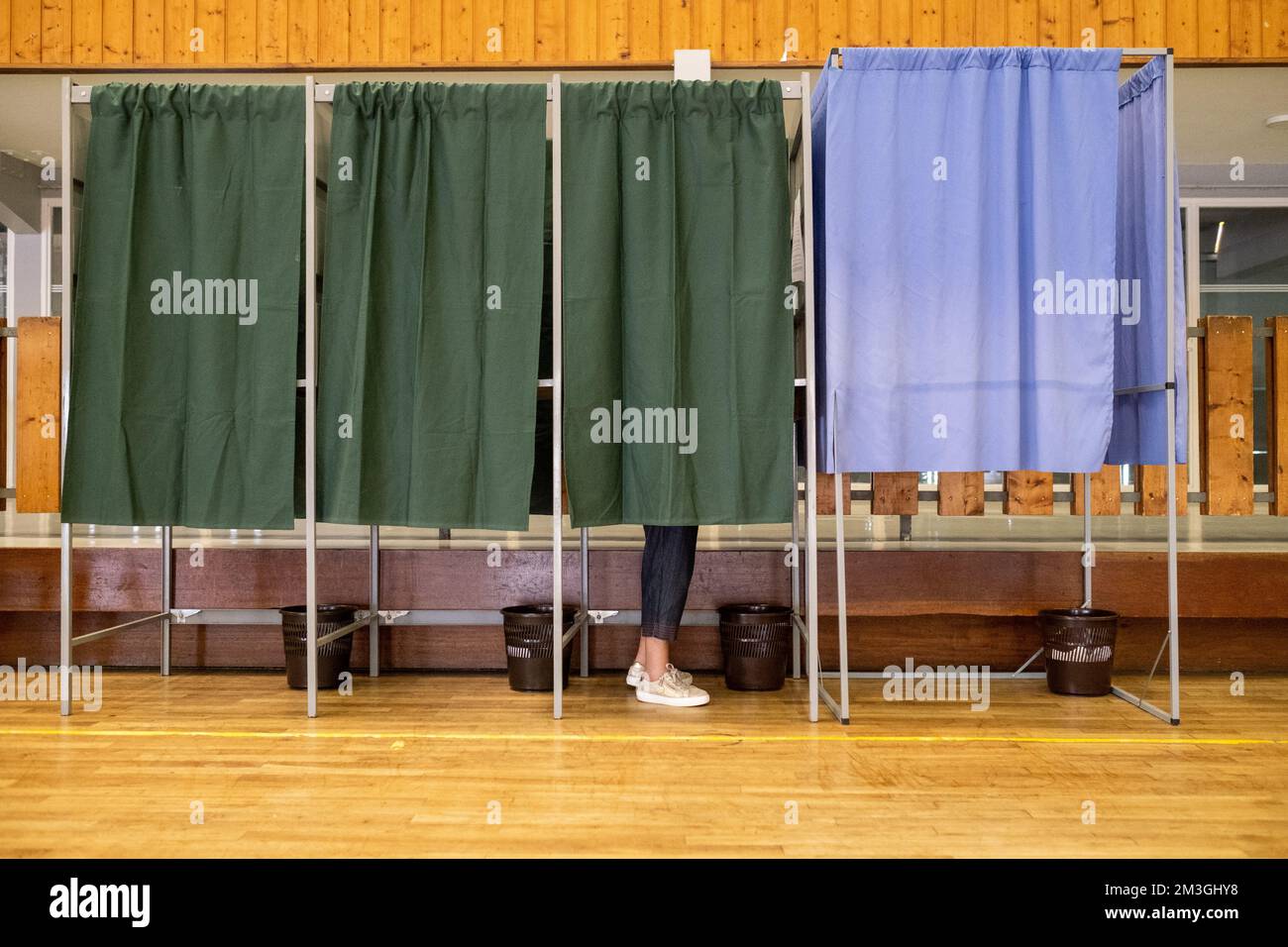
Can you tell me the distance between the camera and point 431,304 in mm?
2873

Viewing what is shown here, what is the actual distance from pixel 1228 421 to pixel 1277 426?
7.5 inches

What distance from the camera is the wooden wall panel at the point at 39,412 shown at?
344 cm

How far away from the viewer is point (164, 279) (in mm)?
2947

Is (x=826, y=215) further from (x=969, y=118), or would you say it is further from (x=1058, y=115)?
(x=1058, y=115)

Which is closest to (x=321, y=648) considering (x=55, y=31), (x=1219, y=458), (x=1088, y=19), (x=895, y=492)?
(x=895, y=492)

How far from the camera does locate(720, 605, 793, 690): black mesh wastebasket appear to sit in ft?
10.3

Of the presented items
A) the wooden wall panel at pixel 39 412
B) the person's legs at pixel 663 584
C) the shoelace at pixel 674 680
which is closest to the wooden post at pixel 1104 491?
the person's legs at pixel 663 584

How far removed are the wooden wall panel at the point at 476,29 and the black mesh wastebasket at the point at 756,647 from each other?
2683 millimetres

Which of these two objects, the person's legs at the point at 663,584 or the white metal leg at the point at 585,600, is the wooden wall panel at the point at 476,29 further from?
the person's legs at the point at 663,584

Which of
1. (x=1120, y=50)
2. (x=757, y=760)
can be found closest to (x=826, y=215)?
(x=1120, y=50)

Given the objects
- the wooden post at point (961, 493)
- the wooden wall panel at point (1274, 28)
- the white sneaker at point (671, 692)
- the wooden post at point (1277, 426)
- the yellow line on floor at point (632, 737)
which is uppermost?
the wooden wall panel at point (1274, 28)

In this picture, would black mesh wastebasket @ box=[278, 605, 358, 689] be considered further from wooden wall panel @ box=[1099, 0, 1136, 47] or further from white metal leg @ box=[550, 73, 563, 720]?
wooden wall panel @ box=[1099, 0, 1136, 47]

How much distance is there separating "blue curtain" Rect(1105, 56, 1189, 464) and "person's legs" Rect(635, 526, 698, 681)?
1.43 m

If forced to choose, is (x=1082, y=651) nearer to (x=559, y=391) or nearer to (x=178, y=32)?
(x=559, y=391)
